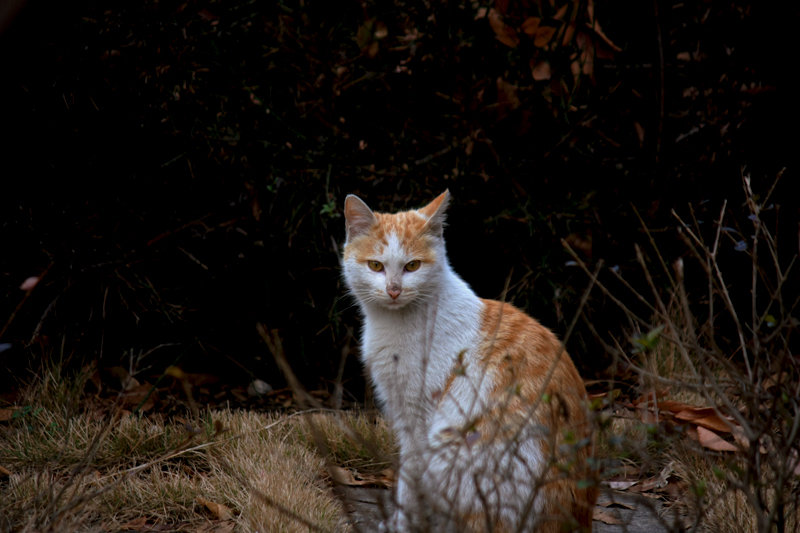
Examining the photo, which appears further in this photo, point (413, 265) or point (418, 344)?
point (413, 265)

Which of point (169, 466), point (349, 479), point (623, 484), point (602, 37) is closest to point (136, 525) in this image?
point (169, 466)

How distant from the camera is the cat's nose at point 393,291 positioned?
310 centimetres

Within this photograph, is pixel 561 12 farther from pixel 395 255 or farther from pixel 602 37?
pixel 395 255

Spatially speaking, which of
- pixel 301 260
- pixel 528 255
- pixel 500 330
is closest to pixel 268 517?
pixel 500 330

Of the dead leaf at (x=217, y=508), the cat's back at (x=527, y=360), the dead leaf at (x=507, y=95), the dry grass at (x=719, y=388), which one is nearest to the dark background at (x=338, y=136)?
the dead leaf at (x=507, y=95)

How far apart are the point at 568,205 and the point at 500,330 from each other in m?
1.27

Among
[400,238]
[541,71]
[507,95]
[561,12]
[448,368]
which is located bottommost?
[448,368]

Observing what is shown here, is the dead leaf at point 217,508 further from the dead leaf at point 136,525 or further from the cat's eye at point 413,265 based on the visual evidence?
the cat's eye at point 413,265

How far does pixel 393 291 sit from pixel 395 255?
7.7 inches

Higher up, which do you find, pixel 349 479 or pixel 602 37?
pixel 602 37

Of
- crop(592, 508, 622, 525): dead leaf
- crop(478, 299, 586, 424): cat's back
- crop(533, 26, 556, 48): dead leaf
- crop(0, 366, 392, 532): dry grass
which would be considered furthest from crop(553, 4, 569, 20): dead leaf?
crop(592, 508, 622, 525): dead leaf

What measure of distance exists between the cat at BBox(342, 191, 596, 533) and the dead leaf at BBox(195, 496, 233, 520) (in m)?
0.67

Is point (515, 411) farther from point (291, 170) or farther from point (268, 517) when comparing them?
point (291, 170)

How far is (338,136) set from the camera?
3.93m
